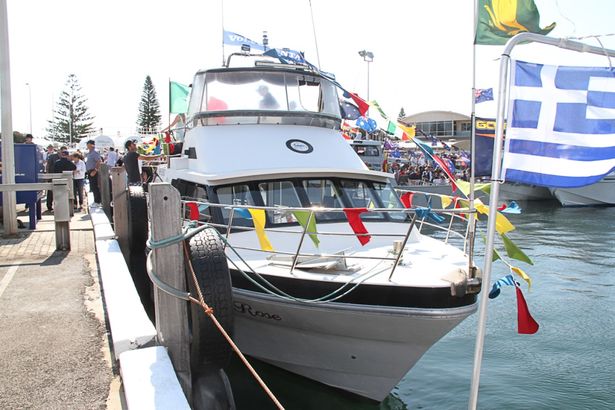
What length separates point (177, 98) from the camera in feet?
38.9

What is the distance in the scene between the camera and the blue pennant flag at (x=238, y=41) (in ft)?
43.9

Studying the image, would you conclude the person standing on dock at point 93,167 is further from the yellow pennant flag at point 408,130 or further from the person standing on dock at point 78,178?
the yellow pennant flag at point 408,130

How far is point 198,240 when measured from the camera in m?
4.11

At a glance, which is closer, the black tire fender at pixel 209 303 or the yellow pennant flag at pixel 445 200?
the black tire fender at pixel 209 303

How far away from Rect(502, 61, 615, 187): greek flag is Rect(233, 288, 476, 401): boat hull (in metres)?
1.94

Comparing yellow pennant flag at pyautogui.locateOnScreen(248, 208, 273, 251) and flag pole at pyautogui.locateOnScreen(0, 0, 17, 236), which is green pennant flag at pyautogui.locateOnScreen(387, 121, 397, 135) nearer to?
yellow pennant flag at pyautogui.locateOnScreen(248, 208, 273, 251)

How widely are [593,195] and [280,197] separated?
29830 mm

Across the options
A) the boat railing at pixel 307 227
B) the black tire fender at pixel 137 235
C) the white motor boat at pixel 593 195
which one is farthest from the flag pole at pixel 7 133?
the white motor boat at pixel 593 195

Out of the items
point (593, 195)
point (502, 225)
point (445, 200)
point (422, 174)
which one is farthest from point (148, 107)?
point (502, 225)

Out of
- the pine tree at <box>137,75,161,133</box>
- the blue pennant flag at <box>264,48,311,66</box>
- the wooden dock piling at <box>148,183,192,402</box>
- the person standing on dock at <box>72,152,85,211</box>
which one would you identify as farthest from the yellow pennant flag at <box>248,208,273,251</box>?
the pine tree at <box>137,75,161,133</box>

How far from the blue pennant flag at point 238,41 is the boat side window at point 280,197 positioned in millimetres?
7488

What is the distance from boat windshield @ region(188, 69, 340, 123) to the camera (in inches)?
345

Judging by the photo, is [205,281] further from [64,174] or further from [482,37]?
[64,174]

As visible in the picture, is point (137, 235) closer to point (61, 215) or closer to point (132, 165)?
point (61, 215)
